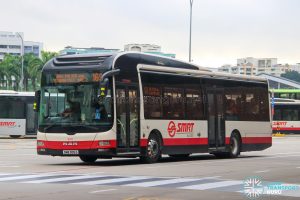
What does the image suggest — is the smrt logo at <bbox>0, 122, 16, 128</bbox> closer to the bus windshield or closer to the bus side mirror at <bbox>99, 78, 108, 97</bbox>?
the bus windshield

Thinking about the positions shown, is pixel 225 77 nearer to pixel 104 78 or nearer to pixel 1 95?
pixel 104 78

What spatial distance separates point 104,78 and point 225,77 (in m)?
8.09

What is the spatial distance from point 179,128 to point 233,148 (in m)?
4.21

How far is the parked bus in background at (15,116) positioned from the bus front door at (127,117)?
30770 mm

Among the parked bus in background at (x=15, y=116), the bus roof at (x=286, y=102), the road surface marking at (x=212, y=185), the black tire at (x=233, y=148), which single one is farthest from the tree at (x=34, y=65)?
the road surface marking at (x=212, y=185)

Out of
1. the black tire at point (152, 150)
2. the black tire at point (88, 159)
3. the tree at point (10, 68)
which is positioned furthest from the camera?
the tree at point (10, 68)

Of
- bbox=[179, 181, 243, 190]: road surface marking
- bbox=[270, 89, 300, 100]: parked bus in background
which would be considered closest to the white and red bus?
bbox=[179, 181, 243, 190]: road surface marking

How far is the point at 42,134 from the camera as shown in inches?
922

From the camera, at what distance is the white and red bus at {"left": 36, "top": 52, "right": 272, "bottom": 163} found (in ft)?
74.8

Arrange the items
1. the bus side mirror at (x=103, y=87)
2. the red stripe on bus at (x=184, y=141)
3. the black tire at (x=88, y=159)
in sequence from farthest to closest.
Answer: the red stripe on bus at (x=184, y=141)
the black tire at (x=88, y=159)
the bus side mirror at (x=103, y=87)

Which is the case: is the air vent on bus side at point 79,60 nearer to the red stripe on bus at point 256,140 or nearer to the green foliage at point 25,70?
the red stripe on bus at point 256,140

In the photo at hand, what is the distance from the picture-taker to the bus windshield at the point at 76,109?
22.8m

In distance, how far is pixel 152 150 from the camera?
24.5 m

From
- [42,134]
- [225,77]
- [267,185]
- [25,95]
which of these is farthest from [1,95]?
[267,185]
